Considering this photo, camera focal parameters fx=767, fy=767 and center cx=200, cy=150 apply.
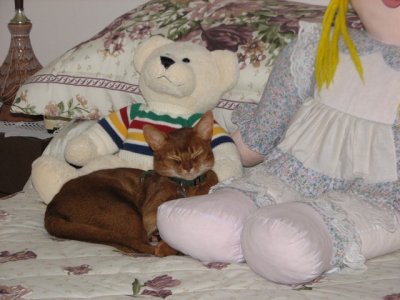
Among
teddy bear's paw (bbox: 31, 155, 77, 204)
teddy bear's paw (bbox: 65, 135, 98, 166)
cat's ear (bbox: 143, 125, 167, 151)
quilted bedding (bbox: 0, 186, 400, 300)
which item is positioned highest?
cat's ear (bbox: 143, 125, 167, 151)

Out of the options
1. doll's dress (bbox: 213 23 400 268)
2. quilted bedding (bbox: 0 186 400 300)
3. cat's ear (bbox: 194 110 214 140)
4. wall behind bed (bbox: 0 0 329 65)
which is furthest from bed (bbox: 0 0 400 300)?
wall behind bed (bbox: 0 0 329 65)

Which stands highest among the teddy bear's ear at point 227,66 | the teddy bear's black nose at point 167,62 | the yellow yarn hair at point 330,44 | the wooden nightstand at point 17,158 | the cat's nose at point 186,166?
the yellow yarn hair at point 330,44

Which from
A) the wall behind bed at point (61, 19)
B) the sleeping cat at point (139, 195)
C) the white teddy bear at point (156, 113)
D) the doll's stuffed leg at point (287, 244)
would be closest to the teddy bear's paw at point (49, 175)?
the white teddy bear at point (156, 113)

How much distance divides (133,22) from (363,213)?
34.2 inches

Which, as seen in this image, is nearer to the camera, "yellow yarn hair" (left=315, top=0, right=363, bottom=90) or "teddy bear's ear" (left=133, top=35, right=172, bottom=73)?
"yellow yarn hair" (left=315, top=0, right=363, bottom=90)

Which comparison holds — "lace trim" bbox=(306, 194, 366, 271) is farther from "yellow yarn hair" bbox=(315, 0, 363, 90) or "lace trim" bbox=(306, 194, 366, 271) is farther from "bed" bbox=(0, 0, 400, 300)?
"yellow yarn hair" bbox=(315, 0, 363, 90)

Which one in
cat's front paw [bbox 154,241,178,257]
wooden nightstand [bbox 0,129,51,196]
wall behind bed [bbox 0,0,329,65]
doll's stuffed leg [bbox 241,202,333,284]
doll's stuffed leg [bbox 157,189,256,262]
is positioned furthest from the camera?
wall behind bed [bbox 0,0,329,65]

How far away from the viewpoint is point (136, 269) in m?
1.36

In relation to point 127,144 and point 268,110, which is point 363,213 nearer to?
point 268,110

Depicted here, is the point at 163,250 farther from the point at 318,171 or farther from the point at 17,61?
the point at 17,61

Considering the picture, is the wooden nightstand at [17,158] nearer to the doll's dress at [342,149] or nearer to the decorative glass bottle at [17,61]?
the decorative glass bottle at [17,61]

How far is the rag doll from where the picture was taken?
1.29 meters

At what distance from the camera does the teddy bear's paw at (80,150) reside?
1.73m

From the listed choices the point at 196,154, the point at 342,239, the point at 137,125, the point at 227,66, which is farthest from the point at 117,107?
the point at 342,239
